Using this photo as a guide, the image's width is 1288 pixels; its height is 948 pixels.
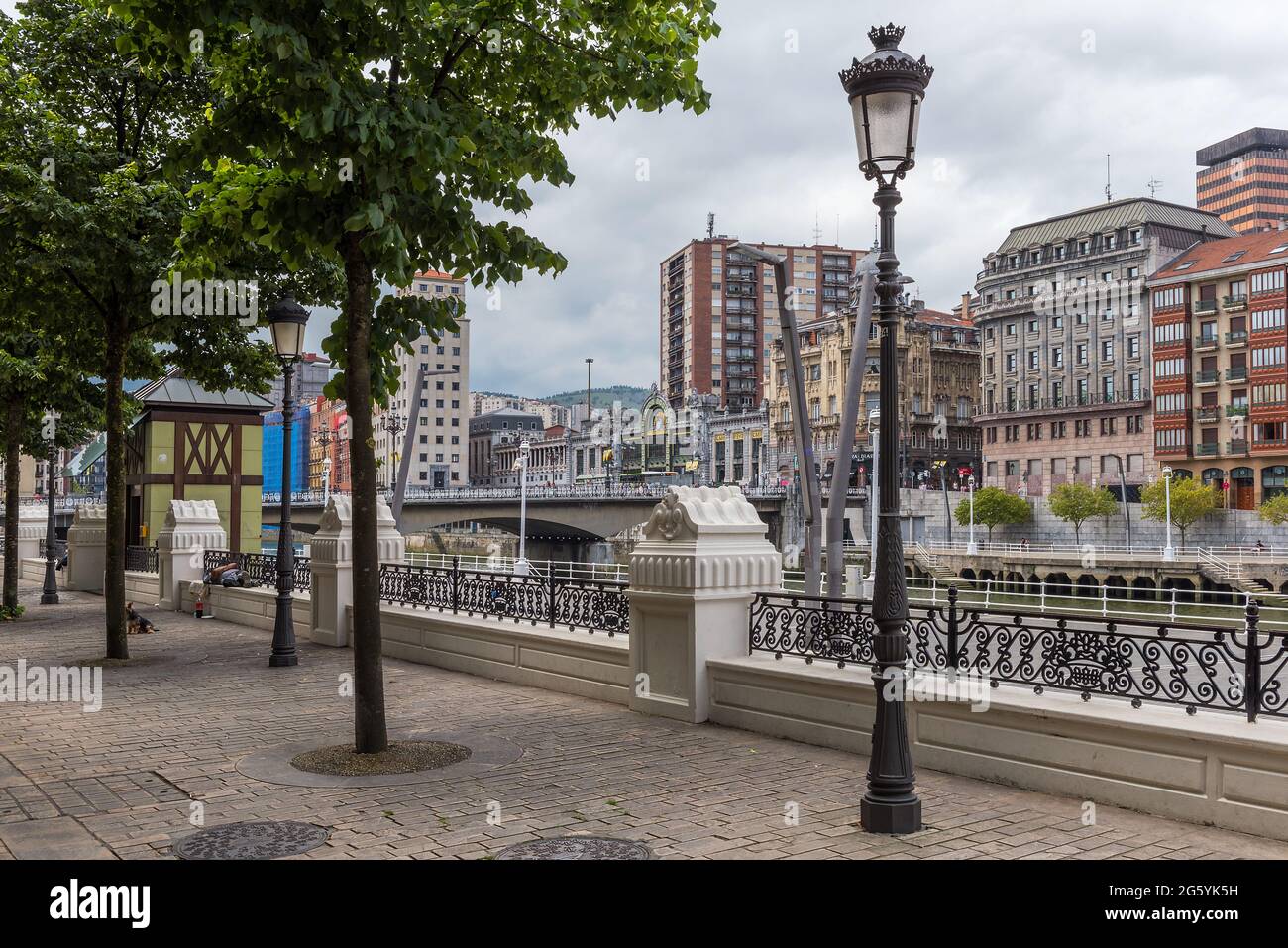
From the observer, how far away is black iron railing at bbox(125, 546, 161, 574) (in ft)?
87.8

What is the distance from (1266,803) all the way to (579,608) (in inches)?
297

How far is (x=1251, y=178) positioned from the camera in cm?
14300

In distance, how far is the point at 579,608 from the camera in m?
12.6

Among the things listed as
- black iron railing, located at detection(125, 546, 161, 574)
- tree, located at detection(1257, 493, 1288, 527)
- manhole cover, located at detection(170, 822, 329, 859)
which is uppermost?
tree, located at detection(1257, 493, 1288, 527)

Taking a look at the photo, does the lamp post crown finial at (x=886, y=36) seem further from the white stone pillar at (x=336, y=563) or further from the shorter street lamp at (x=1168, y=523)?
the shorter street lamp at (x=1168, y=523)

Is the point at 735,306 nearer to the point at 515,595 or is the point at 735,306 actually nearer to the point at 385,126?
the point at 515,595

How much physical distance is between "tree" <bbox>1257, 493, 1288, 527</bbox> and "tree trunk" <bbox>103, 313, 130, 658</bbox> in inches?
2448

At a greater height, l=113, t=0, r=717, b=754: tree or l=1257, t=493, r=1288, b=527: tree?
l=113, t=0, r=717, b=754: tree

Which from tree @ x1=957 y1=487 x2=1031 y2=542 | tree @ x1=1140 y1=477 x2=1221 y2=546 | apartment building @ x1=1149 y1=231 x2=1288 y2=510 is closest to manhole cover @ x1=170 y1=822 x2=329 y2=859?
tree @ x1=1140 y1=477 x2=1221 y2=546

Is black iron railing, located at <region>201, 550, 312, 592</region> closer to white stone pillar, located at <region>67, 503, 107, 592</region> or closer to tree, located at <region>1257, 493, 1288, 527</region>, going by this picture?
white stone pillar, located at <region>67, 503, 107, 592</region>

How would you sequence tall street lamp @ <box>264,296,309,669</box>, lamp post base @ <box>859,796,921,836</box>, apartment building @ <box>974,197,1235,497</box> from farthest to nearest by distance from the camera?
apartment building @ <box>974,197,1235,497</box> → tall street lamp @ <box>264,296,309,669</box> → lamp post base @ <box>859,796,921,836</box>

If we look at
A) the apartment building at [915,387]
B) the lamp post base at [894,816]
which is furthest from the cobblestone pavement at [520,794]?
the apartment building at [915,387]

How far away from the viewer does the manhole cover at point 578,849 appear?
20.7ft
